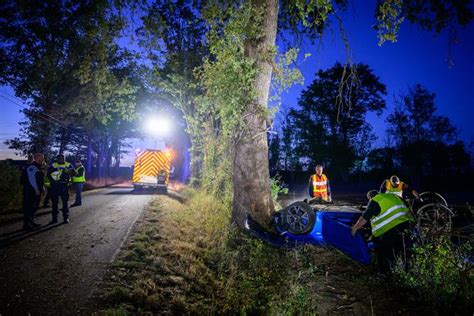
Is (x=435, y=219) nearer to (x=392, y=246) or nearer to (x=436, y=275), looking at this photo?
(x=392, y=246)

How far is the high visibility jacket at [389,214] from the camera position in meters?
4.61

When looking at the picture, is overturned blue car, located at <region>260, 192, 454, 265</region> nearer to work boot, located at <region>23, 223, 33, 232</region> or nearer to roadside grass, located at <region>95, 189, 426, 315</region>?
roadside grass, located at <region>95, 189, 426, 315</region>

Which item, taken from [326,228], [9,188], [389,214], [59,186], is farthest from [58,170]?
[389,214]

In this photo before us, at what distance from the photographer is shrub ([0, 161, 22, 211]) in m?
8.80

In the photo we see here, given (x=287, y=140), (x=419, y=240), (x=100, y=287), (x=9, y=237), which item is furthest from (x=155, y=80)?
(x=287, y=140)

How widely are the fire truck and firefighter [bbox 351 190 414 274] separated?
51.1 ft

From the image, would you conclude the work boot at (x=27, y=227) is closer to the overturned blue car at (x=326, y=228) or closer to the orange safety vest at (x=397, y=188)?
the overturned blue car at (x=326, y=228)

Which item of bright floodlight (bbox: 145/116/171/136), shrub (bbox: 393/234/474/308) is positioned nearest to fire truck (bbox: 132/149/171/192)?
bright floodlight (bbox: 145/116/171/136)

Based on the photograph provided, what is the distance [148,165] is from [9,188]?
9380 mm

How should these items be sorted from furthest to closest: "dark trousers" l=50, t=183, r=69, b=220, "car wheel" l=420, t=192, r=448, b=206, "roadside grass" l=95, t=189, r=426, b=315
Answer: "dark trousers" l=50, t=183, r=69, b=220 < "car wheel" l=420, t=192, r=448, b=206 < "roadside grass" l=95, t=189, r=426, b=315

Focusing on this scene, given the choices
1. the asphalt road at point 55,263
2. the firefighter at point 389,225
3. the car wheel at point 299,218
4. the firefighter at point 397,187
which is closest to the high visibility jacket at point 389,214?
the firefighter at point 389,225

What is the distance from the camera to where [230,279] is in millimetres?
4023

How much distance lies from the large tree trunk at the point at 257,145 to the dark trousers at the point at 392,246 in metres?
2.78

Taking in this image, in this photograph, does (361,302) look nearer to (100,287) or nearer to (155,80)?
(100,287)
